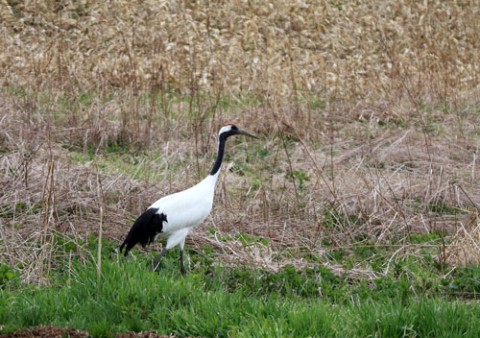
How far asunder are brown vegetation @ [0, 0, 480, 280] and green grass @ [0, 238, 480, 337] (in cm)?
49

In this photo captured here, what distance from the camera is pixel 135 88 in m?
12.6

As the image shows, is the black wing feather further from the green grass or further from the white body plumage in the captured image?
the green grass

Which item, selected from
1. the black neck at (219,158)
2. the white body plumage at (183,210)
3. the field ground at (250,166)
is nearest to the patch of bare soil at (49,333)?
the field ground at (250,166)

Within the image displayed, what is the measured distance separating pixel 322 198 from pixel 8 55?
23.6 ft

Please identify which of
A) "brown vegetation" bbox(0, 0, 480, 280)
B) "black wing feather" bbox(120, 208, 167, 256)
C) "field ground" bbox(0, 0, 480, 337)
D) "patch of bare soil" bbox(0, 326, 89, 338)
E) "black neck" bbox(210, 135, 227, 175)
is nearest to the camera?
"patch of bare soil" bbox(0, 326, 89, 338)

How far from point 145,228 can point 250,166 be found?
363 cm

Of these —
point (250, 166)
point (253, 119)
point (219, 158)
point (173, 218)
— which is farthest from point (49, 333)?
point (253, 119)

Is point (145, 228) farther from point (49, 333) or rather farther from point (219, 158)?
point (49, 333)

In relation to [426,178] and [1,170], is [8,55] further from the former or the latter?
[426,178]

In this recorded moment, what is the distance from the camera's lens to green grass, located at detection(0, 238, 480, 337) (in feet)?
18.2

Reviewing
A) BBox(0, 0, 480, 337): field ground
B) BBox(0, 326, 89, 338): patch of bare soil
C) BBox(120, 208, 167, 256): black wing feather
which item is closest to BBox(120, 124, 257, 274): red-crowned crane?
BBox(120, 208, 167, 256): black wing feather

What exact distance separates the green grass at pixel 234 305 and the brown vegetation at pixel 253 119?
0.49 m

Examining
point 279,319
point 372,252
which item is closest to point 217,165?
point 372,252

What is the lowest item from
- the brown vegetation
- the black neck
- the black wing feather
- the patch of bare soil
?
the brown vegetation
